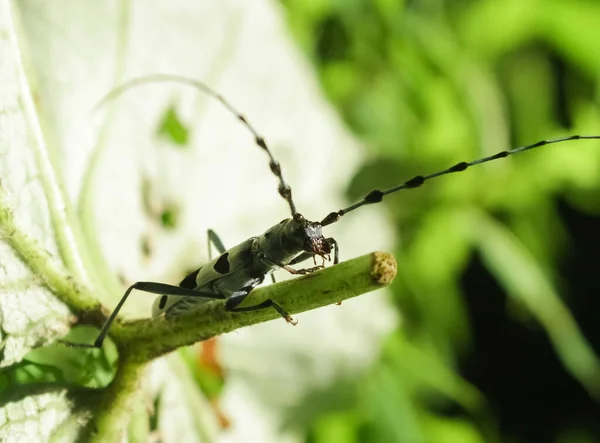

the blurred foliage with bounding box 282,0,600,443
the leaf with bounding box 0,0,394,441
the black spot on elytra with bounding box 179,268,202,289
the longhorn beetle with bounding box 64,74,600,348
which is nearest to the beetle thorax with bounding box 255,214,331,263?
the longhorn beetle with bounding box 64,74,600,348

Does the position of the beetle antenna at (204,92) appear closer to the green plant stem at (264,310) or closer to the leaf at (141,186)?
the leaf at (141,186)

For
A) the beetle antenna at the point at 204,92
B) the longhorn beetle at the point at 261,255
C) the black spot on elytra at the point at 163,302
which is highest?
the beetle antenna at the point at 204,92

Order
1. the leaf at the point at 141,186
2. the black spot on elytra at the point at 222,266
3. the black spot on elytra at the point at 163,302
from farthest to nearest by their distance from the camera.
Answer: the black spot on elytra at the point at 222,266 → the black spot on elytra at the point at 163,302 → the leaf at the point at 141,186

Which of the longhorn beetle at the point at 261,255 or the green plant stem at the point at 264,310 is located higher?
the longhorn beetle at the point at 261,255

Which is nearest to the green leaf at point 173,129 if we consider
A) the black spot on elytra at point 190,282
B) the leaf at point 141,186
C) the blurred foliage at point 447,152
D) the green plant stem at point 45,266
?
the leaf at point 141,186

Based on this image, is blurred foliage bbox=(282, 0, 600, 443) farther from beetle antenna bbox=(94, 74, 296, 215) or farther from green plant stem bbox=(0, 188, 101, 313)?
green plant stem bbox=(0, 188, 101, 313)

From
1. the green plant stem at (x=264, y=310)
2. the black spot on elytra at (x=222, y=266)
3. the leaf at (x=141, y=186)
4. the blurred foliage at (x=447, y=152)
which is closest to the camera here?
the green plant stem at (x=264, y=310)

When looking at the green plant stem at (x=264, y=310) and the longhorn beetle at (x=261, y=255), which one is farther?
the longhorn beetle at (x=261, y=255)
